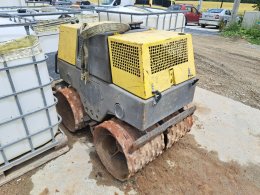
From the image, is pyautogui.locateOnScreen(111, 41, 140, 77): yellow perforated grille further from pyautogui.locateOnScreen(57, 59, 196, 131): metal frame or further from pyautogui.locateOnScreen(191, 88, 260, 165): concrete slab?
pyautogui.locateOnScreen(191, 88, 260, 165): concrete slab

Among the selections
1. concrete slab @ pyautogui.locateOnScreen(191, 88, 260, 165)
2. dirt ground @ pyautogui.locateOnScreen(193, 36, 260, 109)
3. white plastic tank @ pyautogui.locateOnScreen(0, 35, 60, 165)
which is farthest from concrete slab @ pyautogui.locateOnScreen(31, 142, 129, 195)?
dirt ground @ pyautogui.locateOnScreen(193, 36, 260, 109)

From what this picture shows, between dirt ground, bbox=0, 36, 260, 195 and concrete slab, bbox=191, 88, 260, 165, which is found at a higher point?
dirt ground, bbox=0, 36, 260, 195

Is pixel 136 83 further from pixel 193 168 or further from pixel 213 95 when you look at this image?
pixel 213 95

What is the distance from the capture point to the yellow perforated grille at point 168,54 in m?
2.54

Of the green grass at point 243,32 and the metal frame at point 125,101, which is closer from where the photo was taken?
the metal frame at point 125,101

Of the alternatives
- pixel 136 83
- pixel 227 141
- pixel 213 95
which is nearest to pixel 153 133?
pixel 136 83

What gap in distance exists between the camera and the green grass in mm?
13212

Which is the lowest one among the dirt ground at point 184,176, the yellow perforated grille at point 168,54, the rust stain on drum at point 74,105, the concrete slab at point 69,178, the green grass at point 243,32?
the green grass at point 243,32

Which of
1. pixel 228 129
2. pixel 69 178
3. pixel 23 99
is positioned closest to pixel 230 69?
pixel 228 129

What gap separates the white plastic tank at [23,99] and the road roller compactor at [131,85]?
2.03ft

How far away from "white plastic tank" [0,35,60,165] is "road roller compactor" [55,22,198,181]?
62 centimetres

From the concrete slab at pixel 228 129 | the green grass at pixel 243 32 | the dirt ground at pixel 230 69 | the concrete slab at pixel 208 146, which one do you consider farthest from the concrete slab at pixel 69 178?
the green grass at pixel 243 32

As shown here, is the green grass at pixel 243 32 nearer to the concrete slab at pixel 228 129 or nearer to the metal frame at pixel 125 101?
the concrete slab at pixel 228 129

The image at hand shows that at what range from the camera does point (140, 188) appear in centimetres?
309
